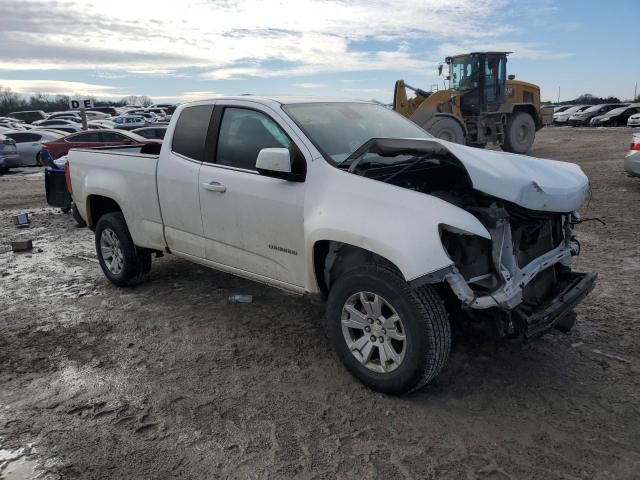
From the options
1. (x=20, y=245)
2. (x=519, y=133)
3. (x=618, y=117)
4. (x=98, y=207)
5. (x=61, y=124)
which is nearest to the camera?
(x=98, y=207)

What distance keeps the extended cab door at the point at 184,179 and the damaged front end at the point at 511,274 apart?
7.35 ft

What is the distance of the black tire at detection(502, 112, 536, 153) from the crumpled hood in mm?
14876

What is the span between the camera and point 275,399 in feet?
11.2

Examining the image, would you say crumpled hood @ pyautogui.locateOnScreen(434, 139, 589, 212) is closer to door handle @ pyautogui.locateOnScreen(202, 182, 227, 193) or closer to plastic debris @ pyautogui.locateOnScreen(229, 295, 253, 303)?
door handle @ pyautogui.locateOnScreen(202, 182, 227, 193)

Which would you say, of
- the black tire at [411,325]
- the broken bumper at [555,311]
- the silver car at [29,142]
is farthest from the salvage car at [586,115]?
the black tire at [411,325]

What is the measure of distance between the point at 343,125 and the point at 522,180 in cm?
151

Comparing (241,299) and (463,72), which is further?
(463,72)

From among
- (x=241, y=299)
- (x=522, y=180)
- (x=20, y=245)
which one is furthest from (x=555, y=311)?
(x=20, y=245)

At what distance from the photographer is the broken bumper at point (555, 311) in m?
3.16

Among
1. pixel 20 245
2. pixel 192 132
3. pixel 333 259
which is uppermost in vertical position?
pixel 192 132

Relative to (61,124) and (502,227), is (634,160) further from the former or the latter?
(61,124)

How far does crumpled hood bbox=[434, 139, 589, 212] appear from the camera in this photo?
317 cm

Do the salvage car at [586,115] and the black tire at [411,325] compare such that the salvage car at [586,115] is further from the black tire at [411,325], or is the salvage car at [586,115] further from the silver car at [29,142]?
the black tire at [411,325]

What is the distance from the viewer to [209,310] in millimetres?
4969
